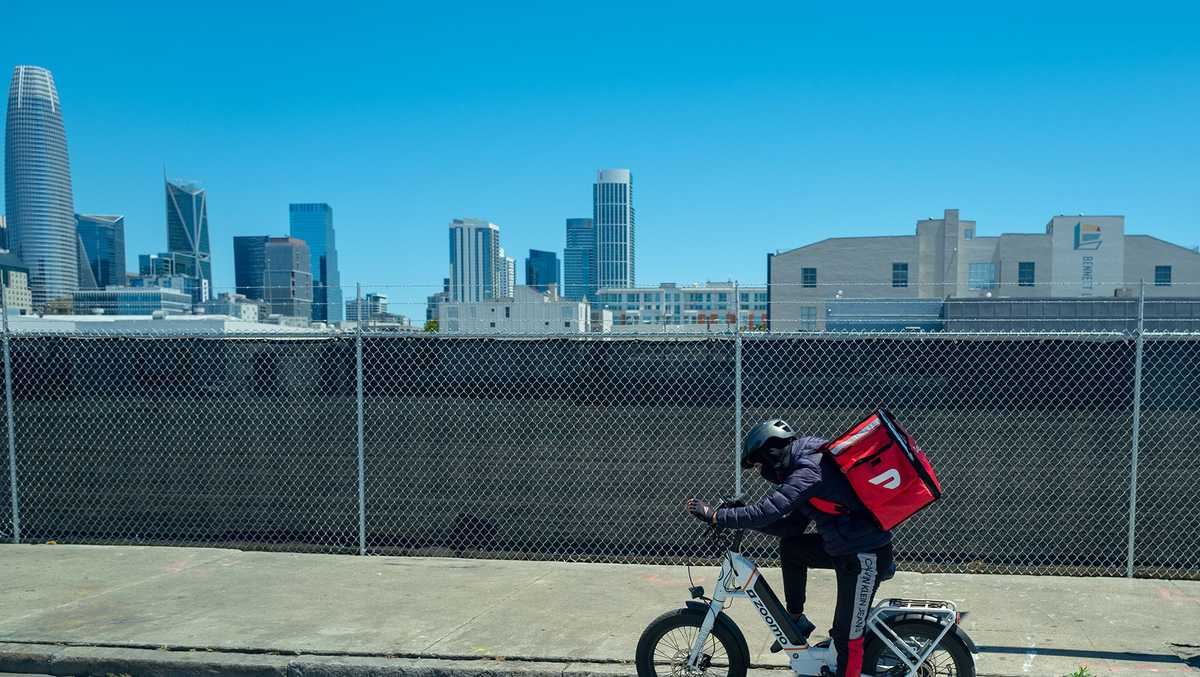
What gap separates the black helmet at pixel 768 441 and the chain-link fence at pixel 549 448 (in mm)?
2804

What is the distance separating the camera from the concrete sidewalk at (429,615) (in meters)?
5.08

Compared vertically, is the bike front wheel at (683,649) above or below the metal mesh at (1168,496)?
above

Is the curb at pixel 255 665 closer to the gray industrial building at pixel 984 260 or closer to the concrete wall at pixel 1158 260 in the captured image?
the gray industrial building at pixel 984 260

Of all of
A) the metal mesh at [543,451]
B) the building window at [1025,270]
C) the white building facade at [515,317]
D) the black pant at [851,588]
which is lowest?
the metal mesh at [543,451]

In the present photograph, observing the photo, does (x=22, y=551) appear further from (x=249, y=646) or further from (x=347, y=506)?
(x=249, y=646)

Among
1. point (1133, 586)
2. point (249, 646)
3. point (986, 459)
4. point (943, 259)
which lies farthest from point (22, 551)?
point (943, 259)

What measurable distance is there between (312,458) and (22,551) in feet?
19.0

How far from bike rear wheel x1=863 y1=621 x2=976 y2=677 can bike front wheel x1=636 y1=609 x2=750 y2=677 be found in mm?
610

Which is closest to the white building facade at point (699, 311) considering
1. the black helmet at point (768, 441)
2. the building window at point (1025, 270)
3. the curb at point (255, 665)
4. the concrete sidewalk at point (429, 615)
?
the concrete sidewalk at point (429, 615)

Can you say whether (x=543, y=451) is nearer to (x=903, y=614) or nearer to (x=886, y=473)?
(x=903, y=614)

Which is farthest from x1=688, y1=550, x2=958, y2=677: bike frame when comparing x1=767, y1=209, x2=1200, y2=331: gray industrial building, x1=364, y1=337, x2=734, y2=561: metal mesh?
x1=767, y1=209, x2=1200, y2=331: gray industrial building

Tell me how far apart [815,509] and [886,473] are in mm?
369

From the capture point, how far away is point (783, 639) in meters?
4.26

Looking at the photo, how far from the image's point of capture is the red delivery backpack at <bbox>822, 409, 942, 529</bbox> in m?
3.80
